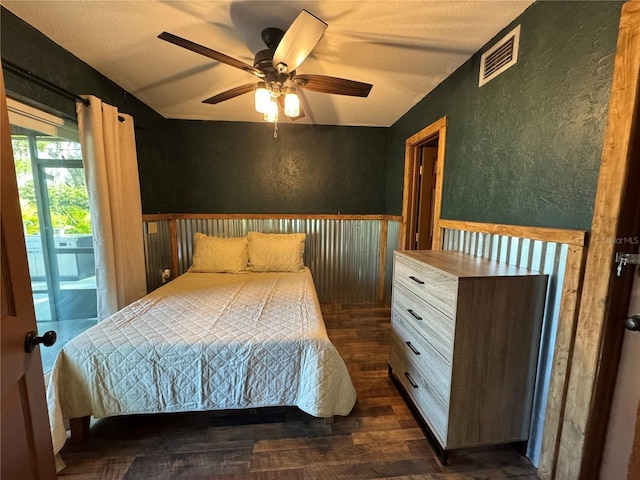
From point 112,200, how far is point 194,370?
147 cm

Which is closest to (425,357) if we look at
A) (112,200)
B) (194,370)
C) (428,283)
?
(428,283)

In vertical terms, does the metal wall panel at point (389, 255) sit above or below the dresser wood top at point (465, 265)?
below

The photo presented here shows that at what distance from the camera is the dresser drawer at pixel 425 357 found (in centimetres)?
126

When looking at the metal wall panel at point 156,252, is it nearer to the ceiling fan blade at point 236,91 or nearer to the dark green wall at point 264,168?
the dark green wall at point 264,168

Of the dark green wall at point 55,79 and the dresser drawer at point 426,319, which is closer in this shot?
the dresser drawer at point 426,319

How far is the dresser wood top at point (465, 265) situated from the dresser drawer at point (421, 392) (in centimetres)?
62

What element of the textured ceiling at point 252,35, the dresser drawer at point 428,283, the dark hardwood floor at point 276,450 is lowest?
the dark hardwood floor at point 276,450

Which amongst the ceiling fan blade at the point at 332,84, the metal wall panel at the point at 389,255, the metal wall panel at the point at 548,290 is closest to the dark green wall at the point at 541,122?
the metal wall panel at the point at 548,290

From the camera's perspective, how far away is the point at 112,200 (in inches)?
77.9

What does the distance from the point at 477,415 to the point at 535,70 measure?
1714 mm

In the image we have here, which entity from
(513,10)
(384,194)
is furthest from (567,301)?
(384,194)

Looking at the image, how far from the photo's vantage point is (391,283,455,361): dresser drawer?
1234mm

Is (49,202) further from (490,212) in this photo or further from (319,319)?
(490,212)

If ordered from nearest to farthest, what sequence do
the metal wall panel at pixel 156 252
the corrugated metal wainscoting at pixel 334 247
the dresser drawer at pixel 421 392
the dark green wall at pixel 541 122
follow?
the dark green wall at pixel 541 122 → the dresser drawer at pixel 421 392 → the metal wall panel at pixel 156 252 → the corrugated metal wainscoting at pixel 334 247
